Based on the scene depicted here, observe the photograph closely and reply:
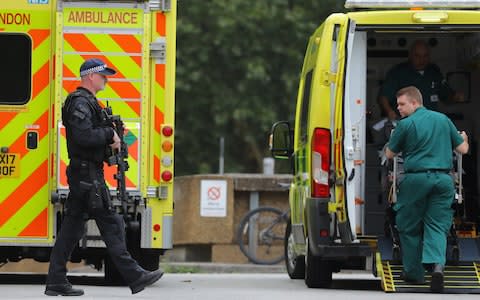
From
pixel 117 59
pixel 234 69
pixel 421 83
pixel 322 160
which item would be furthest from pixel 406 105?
pixel 234 69

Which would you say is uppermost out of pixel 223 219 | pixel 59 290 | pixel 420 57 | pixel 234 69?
pixel 234 69

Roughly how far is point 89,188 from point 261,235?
31.5ft

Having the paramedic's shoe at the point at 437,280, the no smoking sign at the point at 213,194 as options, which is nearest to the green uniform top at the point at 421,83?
the paramedic's shoe at the point at 437,280

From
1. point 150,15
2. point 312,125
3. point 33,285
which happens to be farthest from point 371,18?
point 33,285

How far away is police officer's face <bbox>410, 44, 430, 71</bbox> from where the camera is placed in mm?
15148

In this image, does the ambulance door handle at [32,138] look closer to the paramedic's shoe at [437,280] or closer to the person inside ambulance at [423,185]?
the person inside ambulance at [423,185]

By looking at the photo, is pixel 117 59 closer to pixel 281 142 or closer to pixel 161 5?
pixel 161 5

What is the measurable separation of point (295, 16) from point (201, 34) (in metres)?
2.24

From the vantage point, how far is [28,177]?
14133 millimetres

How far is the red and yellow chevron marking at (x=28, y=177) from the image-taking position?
46.3 feet

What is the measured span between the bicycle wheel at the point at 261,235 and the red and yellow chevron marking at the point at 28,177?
7776 millimetres

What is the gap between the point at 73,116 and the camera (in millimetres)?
12328

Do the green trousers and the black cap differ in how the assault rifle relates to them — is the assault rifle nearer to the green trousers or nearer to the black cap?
the black cap

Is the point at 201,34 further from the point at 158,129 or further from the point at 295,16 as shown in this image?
the point at 158,129
